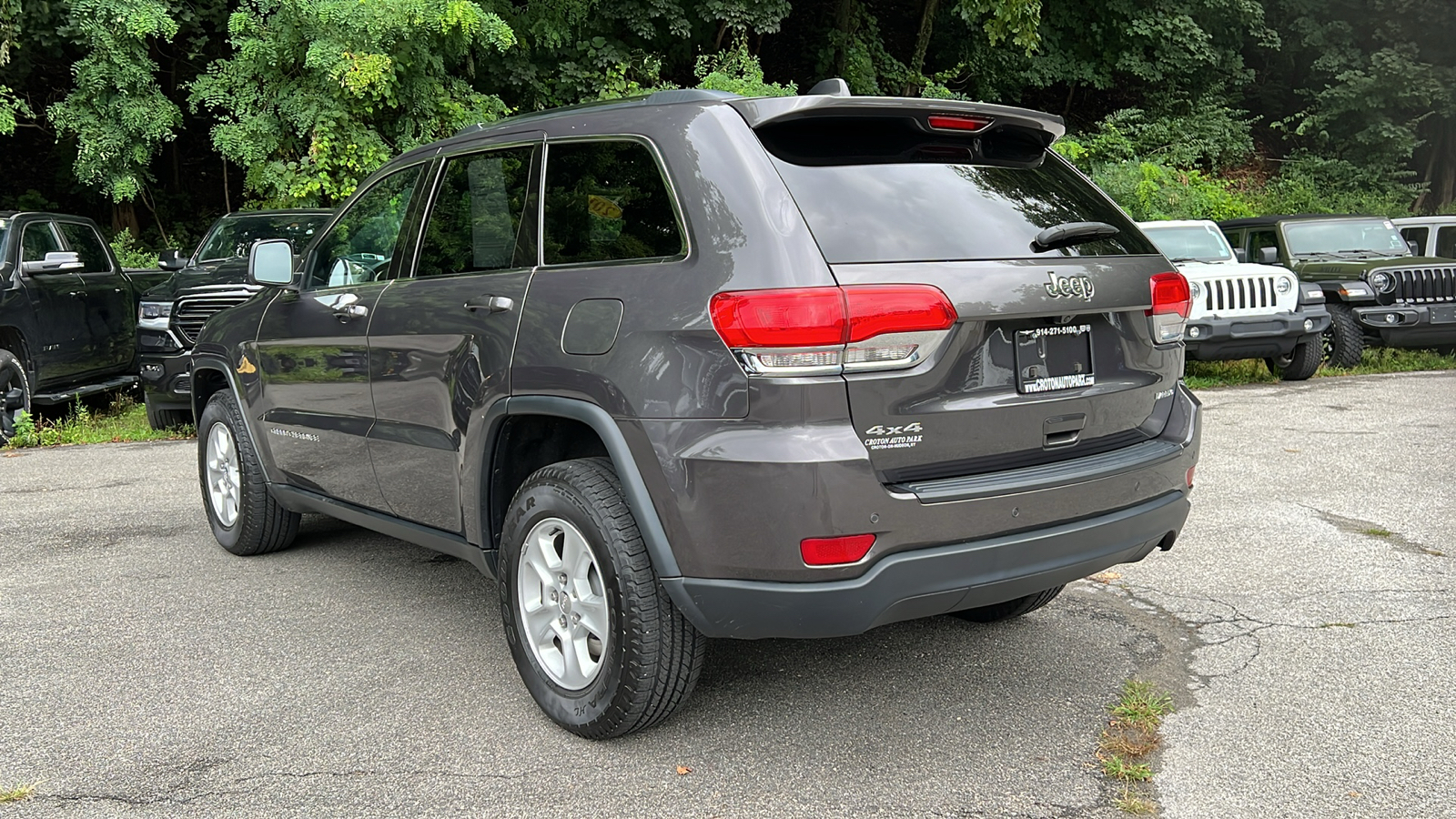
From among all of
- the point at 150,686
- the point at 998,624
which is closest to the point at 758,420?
the point at 998,624

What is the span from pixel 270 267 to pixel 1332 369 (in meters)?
11.5

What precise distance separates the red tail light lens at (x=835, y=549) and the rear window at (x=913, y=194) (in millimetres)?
692

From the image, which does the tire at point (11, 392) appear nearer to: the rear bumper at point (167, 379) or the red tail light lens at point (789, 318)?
the rear bumper at point (167, 379)

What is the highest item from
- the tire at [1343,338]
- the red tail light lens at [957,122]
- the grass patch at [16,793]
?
the red tail light lens at [957,122]

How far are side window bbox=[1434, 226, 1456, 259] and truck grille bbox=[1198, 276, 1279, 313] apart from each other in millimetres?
4209

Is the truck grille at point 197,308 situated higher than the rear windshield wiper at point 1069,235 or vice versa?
the rear windshield wiper at point 1069,235

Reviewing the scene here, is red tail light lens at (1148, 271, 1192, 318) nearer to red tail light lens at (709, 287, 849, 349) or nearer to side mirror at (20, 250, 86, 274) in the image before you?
red tail light lens at (709, 287, 849, 349)

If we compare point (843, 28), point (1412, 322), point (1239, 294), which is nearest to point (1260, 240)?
point (1412, 322)

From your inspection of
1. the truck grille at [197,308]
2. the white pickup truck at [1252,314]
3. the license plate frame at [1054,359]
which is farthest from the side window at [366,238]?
the white pickup truck at [1252,314]

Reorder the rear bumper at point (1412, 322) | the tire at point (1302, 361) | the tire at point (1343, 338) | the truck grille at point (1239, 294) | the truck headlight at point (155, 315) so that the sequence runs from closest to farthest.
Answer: the truck headlight at point (155, 315) → the truck grille at point (1239, 294) → the tire at point (1302, 361) → the rear bumper at point (1412, 322) → the tire at point (1343, 338)

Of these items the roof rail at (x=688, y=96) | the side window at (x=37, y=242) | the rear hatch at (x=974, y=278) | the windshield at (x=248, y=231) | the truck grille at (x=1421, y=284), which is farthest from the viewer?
the truck grille at (x=1421, y=284)

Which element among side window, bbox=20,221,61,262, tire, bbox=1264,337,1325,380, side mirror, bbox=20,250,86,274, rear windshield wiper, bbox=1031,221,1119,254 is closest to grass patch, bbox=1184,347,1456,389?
tire, bbox=1264,337,1325,380

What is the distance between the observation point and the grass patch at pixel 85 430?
30.4 ft

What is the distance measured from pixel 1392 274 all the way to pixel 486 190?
11.2m
